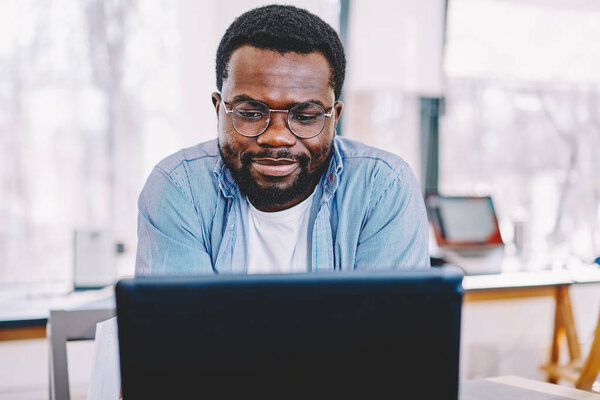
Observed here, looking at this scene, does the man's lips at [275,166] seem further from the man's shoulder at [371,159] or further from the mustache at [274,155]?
the man's shoulder at [371,159]

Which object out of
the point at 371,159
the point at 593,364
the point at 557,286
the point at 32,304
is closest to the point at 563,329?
the point at 557,286

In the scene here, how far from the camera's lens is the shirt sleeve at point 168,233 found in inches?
40.9

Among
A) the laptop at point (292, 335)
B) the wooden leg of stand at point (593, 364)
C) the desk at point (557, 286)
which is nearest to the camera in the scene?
the laptop at point (292, 335)

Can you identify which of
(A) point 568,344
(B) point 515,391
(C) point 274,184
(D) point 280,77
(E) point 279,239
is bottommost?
(A) point 568,344

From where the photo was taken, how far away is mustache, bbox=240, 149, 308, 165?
42.9 inches

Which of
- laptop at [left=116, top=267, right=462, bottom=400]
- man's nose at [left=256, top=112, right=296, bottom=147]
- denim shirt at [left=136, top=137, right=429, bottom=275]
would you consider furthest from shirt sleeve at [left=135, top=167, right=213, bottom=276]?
laptop at [left=116, top=267, right=462, bottom=400]

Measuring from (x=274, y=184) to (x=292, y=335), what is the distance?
689 mm

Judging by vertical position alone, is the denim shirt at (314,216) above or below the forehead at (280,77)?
below

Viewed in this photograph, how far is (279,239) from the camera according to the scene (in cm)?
124

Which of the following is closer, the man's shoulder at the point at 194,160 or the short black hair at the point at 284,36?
the short black hair at the point at 284,36

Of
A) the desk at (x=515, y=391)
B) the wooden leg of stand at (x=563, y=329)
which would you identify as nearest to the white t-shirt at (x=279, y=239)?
the desk at (x=515, y=391)

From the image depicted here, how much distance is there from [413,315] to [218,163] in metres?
0.84

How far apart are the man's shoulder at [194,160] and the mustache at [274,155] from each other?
147 millimetres

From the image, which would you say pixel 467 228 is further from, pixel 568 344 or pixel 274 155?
pixel 274 155
